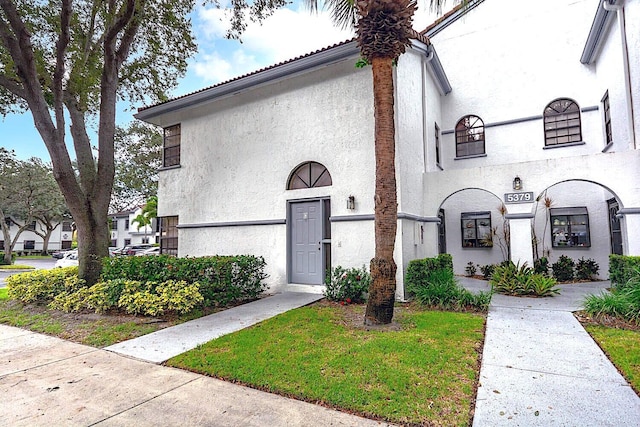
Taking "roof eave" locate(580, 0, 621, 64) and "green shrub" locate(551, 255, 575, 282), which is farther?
"green shrub" locate(551, 255, 575, 282)

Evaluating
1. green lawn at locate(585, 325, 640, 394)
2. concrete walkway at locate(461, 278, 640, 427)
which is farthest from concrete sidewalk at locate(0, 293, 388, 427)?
green lawn at locate(585, 325, 640, 394)

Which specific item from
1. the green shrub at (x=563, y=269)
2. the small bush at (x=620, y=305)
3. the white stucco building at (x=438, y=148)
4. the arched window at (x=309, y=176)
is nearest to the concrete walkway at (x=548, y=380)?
the small bush at (x=620, y=305)

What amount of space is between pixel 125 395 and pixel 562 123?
1332 cm

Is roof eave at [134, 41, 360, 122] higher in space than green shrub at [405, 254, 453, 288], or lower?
higher

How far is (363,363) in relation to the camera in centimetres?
436

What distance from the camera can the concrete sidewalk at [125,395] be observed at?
129 inches

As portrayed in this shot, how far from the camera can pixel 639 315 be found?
5805 millimetres

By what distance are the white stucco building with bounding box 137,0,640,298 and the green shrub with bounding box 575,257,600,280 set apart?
11.3 inches

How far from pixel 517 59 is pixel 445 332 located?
10.7m

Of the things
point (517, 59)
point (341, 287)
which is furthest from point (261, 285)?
point (517, 59)

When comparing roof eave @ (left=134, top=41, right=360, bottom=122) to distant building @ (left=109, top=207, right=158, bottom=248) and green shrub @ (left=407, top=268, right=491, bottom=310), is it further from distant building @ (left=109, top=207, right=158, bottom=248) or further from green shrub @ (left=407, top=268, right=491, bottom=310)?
distant building @ (left=109, top=207, right=158, bottom=248)

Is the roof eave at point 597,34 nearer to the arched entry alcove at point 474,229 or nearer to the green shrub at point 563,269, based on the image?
the arched entry alcove at point 474,229

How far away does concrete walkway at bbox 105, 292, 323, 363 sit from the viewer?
521cm

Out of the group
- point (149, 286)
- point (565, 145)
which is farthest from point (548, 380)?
point (565, 145)
